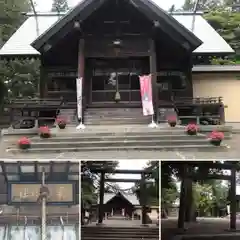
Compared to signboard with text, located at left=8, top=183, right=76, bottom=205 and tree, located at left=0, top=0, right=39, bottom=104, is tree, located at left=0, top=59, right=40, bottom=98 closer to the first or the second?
tree, located at left=0, top=0, right=39, bottom=104

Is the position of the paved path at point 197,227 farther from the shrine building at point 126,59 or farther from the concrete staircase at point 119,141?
the shrine building at point 126,59

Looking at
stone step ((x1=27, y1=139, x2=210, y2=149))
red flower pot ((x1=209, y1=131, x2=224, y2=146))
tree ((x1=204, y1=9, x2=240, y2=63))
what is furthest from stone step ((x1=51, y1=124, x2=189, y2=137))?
tree ((x1=204, y1=9, x2=240, y2=63))

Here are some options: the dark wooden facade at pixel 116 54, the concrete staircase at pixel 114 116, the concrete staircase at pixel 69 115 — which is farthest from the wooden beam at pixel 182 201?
the dark wooden facade at pixel 116 54

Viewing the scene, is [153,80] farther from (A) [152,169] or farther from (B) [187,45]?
(A) [152,169]

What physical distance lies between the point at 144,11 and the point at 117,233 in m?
11.9

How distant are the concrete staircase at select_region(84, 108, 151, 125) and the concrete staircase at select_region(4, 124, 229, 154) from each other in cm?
210

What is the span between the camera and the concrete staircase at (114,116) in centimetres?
1622

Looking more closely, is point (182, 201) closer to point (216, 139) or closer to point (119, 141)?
point (216, 139)

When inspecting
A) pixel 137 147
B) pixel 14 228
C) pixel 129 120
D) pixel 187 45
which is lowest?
pixel 14 228

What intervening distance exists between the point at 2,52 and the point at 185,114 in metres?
7.96

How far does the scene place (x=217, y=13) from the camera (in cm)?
3152

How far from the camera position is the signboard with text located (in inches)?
250

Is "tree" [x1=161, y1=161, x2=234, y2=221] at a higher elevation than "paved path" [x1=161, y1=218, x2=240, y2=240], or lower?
higher

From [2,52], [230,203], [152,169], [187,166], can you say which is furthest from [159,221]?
[2,52]
